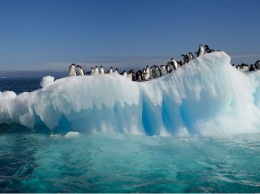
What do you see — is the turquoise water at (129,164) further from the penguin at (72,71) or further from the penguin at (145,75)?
the penguin at (145,75)

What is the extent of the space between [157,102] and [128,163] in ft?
11.0

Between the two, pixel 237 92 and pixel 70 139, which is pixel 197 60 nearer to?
pixel 237 92

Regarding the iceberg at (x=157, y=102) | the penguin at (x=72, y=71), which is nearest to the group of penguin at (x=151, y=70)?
the penguin at (x=72, y=71)

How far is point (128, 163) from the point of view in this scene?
30.0 ft

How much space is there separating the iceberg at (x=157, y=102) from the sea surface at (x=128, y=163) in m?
0.61

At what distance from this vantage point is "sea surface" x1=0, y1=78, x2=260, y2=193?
759 cm

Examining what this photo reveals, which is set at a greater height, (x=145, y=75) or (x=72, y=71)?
(x=72, y=71)

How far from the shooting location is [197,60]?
11.9 metres

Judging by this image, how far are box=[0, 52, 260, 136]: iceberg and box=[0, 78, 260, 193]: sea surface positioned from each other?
61 cm

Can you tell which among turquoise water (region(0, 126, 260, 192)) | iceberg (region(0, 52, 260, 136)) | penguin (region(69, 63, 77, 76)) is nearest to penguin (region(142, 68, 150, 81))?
penguin (region(69, 63, 77, 76))

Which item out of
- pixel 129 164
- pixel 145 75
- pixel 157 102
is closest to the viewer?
pixel 129 164

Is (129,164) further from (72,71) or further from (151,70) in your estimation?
(151,70)

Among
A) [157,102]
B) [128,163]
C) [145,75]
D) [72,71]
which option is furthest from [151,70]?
[128,163]

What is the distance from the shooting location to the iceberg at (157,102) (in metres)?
11.8
